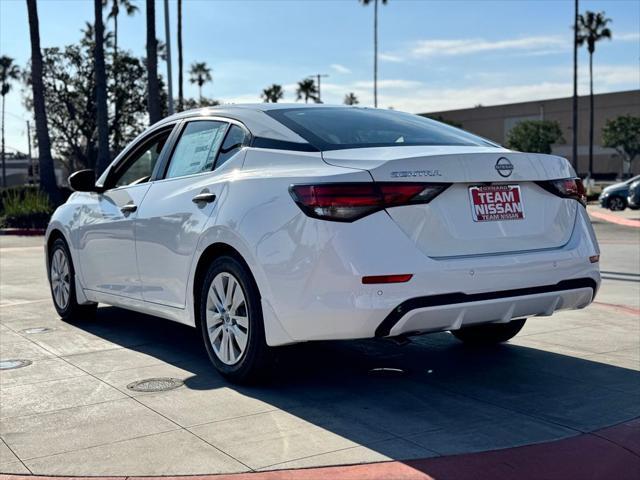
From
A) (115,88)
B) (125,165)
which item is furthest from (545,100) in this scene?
(125,165)

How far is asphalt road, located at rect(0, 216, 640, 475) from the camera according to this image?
4.05m

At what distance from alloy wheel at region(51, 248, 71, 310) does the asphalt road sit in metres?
0.36

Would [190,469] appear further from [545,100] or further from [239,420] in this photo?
[545,100]

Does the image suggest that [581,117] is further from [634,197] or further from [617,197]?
[634,197]

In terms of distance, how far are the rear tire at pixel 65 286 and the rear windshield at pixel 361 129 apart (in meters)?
2.99

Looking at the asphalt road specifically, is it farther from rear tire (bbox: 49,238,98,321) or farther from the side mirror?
the side mirror

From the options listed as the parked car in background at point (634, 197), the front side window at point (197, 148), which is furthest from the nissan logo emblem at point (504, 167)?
the parked car in background at point (634, 197)

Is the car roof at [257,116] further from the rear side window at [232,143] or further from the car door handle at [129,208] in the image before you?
the car door handle at [129,208]

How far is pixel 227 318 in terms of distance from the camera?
5273 mm

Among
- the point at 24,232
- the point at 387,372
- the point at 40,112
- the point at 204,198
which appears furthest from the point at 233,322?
the point at 40,112

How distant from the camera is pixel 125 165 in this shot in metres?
7.07

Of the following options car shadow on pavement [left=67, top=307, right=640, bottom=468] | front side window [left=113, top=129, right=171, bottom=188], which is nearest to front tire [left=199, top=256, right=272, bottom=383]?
car shadow on pavement [left=67, top=307, right=640, bottom=468]

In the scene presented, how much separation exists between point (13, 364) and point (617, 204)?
29.6 m

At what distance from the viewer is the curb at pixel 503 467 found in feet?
12.0
